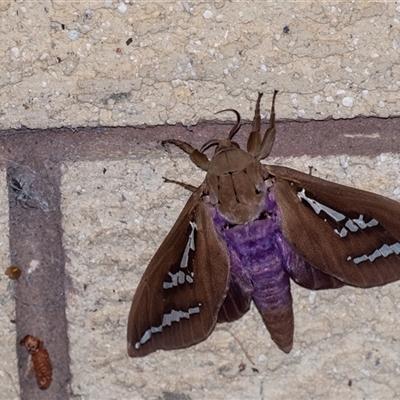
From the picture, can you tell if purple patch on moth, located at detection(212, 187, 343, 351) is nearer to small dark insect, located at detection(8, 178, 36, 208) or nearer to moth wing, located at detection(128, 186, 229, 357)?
moth wing, located at detection(128, 186, 229, 357)

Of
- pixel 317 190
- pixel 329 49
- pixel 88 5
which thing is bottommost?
pixel 317 190

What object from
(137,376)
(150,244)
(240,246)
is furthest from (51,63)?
(137,376)

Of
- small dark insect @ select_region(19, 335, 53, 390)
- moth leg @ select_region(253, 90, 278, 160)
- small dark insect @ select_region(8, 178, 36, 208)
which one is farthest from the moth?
small dark insect @ select_region(8, 178, 36, 208)

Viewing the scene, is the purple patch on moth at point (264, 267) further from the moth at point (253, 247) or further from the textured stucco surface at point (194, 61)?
the textured stucco surface at point (194, 61)

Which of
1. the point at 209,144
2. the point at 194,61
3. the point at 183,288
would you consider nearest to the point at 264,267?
the point at 183,288

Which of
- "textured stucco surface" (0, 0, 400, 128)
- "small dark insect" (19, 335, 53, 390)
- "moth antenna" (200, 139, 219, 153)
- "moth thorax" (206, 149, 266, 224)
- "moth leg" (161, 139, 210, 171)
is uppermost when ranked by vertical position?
"textured stucco surface" (0, 0, 400, 128)

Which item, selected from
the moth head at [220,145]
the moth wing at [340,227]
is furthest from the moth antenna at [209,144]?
the moth wing at [340,227]

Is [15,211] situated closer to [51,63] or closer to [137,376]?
[51,63]
